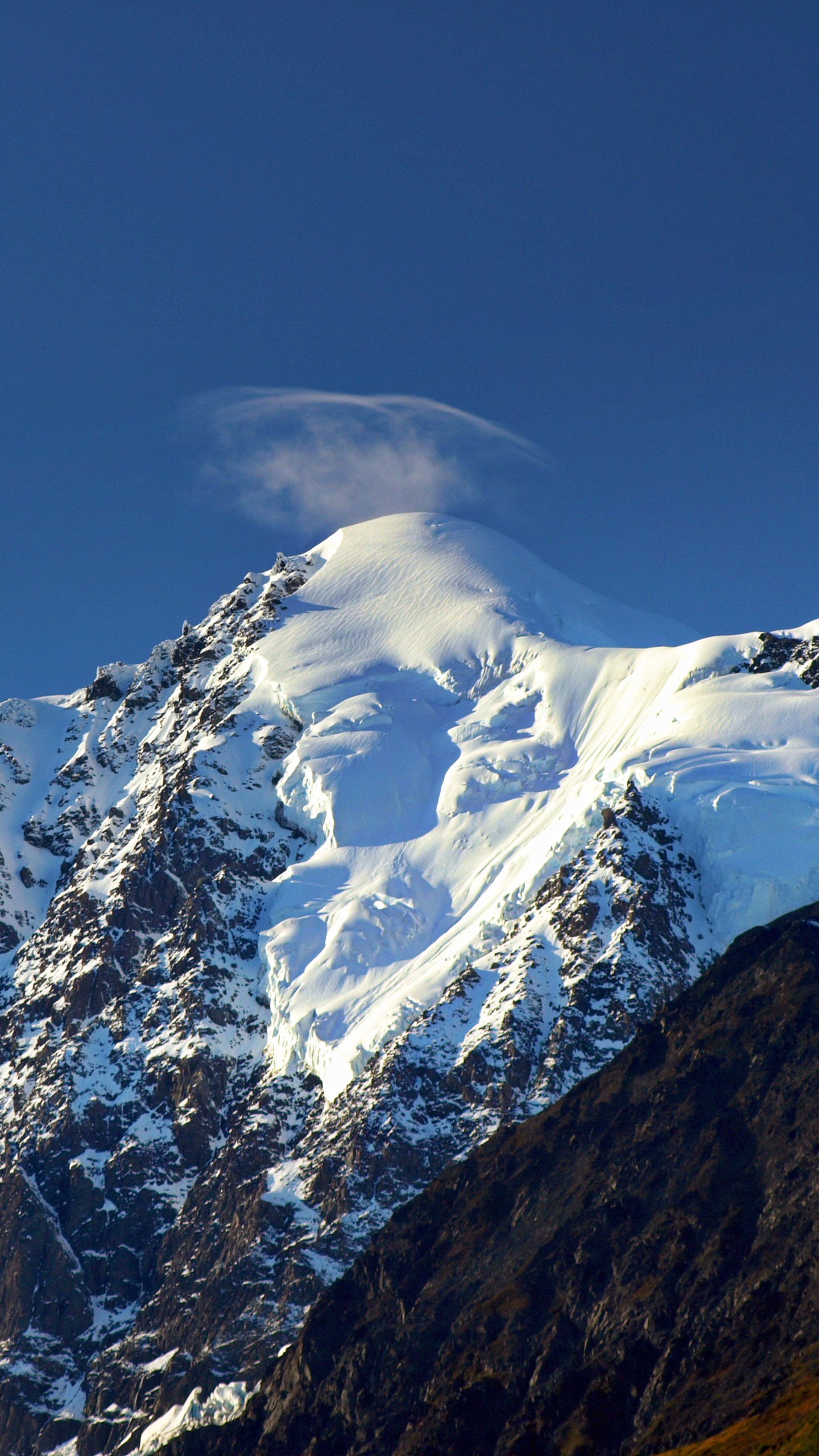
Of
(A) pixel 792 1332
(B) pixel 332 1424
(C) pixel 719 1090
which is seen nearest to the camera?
(A) pixel 792 1332

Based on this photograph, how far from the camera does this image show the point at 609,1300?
17562 centimetres

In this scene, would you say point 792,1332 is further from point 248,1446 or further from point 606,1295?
point 248,1446

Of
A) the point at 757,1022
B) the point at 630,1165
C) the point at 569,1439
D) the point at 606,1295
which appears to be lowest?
the point at 569,1439

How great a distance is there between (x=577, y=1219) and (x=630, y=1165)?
798cm

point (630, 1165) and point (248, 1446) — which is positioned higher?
point (630, 1165)

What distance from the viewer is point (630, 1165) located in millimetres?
191125

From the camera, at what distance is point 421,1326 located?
188 metres

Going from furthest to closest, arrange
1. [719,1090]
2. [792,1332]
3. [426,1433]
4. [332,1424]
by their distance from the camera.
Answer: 1. [719,1090]
2. [332,1424]
3. [426,1433]
4. [792,1332]

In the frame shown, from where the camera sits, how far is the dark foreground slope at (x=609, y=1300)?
529ft

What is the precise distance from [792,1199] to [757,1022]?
28905mm

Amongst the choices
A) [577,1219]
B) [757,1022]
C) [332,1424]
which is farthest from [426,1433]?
[757,1022]

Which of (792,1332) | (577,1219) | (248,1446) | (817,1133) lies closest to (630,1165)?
(577,1219)

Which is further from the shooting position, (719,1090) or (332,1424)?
(719,1090)

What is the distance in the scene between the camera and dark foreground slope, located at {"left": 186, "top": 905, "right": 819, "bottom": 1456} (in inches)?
6348
